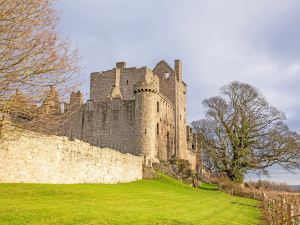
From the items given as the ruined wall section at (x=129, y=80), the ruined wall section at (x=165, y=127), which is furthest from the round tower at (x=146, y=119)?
the ruined wall section at (x=129, y=80)

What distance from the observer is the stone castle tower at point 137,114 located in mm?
39250

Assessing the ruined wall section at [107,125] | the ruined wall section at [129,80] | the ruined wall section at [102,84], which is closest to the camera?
the ruined wall section at [107,125]

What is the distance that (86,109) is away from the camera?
1720 inches

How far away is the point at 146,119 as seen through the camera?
128 ft

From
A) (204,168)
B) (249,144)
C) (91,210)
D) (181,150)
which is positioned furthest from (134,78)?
(91,210)

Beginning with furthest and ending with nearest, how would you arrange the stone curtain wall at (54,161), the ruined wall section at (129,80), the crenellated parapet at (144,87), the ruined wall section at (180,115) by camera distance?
the ruined wall section at (180,115) → the ruined wall section at (129,80) → the crenellated parapet at (144,87) → the stone curtain wall at (54,161)

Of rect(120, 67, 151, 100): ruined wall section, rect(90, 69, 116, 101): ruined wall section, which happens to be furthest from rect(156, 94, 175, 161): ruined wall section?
rect(90, 69, 116, 101): ruined wall section

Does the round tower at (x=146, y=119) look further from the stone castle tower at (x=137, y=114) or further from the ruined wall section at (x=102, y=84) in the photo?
the ruined wall section at (x=102, y=84)

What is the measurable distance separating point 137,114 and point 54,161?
60.0ft

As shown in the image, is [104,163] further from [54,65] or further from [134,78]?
[134,78]

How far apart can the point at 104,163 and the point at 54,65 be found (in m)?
16.4

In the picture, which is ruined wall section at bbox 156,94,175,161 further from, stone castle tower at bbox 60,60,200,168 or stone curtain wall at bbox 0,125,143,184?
stone curtain wall at bbox 0,125,143,184

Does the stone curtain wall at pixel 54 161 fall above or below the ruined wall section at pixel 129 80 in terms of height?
below

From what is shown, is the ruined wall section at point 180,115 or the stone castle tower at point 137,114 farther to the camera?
the ruined wall section at point 180,115
